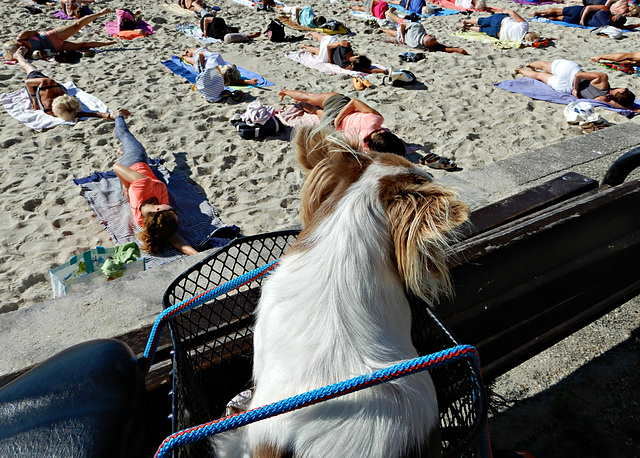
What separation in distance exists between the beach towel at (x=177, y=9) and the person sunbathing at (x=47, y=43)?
2.50m

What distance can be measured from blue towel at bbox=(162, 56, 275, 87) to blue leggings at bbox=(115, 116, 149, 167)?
7.44 ft

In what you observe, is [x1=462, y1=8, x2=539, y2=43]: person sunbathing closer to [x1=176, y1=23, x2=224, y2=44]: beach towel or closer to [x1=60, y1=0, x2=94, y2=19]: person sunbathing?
[x1=176, y1=23, x2=224, y2=44]: beach towel

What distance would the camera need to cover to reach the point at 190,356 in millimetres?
1614

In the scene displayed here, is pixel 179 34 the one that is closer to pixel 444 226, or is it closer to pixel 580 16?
pixel 580 16

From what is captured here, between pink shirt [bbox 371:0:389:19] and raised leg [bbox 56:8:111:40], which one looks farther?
pink shirt [bbox 371:0:389:19]

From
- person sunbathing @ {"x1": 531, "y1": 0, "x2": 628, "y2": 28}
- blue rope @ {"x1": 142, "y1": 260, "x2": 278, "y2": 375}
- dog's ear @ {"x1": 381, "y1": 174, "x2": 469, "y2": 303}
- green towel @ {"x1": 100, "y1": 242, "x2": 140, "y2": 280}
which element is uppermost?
dog's ear @ {"x1": 381, "y1": 174, "x2": 469, "y2": 303}

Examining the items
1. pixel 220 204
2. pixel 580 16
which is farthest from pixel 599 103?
pixel 220 204

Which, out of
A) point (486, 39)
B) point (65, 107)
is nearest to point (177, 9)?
point (65, 107)

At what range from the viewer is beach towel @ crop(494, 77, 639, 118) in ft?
23.5

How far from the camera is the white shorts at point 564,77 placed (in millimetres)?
7551

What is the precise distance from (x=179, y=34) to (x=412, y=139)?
6.59 meters

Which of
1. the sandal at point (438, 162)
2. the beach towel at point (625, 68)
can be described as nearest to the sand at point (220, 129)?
the sandal at point (438, 162)

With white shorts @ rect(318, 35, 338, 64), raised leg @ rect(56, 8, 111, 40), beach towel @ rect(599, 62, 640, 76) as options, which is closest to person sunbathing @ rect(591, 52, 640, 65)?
beach towel @ rect(599, 62, 640, 76)

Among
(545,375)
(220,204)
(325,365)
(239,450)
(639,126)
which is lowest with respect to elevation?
(220,204)
